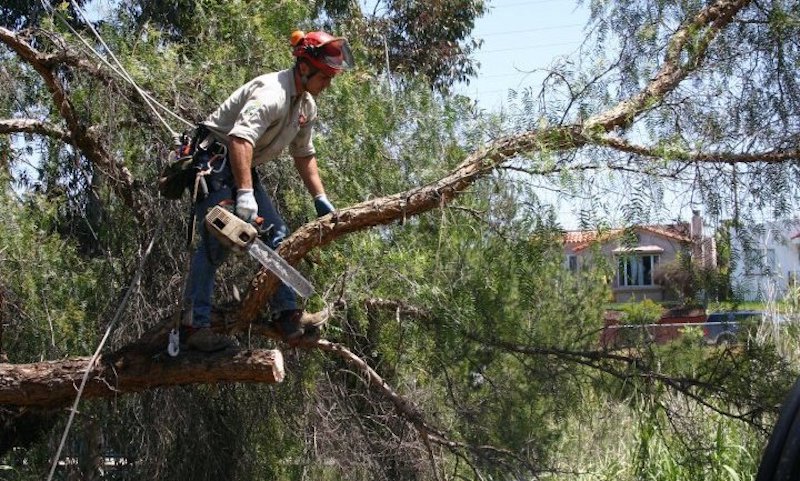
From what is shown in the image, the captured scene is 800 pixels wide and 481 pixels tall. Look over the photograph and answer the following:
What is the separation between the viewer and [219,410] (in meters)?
7.13

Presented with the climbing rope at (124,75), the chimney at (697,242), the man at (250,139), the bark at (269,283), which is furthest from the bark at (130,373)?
the chimney at (697,242)

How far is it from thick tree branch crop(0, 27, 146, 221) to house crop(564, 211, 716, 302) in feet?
8.55

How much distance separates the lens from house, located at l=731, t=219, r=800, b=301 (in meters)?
6.00

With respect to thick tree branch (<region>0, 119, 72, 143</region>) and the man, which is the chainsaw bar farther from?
thick tree branch (<region>0, 119, 72, 143</region>)

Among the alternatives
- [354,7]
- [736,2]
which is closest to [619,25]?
[736,2]

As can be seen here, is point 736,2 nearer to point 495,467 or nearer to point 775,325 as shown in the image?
point 775,325

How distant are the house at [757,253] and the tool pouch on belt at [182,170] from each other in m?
2.91

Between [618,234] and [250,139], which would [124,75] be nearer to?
[250,139]

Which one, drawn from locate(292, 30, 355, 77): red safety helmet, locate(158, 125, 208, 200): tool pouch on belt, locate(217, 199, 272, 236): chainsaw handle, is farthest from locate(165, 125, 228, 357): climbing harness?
locate(292, 30, 355, 77): red safety helmet

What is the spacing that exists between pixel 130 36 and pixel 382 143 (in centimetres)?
177

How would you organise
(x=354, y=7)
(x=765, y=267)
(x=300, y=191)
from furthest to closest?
(x=354, y=7) → (x=300, y=191) → (x=765, y=267)

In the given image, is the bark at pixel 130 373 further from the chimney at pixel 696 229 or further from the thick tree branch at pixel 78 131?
the chimney at pixel 696 229

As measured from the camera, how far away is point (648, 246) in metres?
6.24

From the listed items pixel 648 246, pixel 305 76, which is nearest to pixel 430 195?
pixel 305 76
